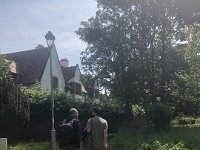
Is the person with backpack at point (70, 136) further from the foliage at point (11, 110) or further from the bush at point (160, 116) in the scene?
the bush at point (160, 116)

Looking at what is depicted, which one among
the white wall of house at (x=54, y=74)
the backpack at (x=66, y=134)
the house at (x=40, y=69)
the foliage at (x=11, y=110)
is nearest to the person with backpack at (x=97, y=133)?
the backpack at (x=66, y=134)

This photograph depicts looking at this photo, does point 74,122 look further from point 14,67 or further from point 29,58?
point 29,58

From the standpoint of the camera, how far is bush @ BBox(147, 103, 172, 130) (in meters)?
27.5

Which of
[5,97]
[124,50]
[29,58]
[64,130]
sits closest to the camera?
[64,130]

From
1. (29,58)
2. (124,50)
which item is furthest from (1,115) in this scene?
(29,58)

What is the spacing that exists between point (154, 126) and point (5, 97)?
Answer: 9.93m

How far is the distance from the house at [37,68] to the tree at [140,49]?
663cm

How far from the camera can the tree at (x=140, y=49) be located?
39156 mm

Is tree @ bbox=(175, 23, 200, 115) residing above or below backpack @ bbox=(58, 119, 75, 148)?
above

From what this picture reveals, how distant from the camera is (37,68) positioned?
45000 mm

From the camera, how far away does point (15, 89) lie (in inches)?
973

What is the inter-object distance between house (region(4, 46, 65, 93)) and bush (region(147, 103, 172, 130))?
16995mm

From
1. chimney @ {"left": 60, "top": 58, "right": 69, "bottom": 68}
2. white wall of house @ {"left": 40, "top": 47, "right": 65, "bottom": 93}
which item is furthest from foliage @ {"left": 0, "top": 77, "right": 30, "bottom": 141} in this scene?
chimney @ {"left": 60, "top": 58, "right": 69, "bottom": 68}

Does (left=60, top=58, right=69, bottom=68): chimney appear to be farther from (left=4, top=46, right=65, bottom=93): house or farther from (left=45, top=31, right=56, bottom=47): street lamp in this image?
(left=45, top=31, right=56, bottom=47): street lamp
